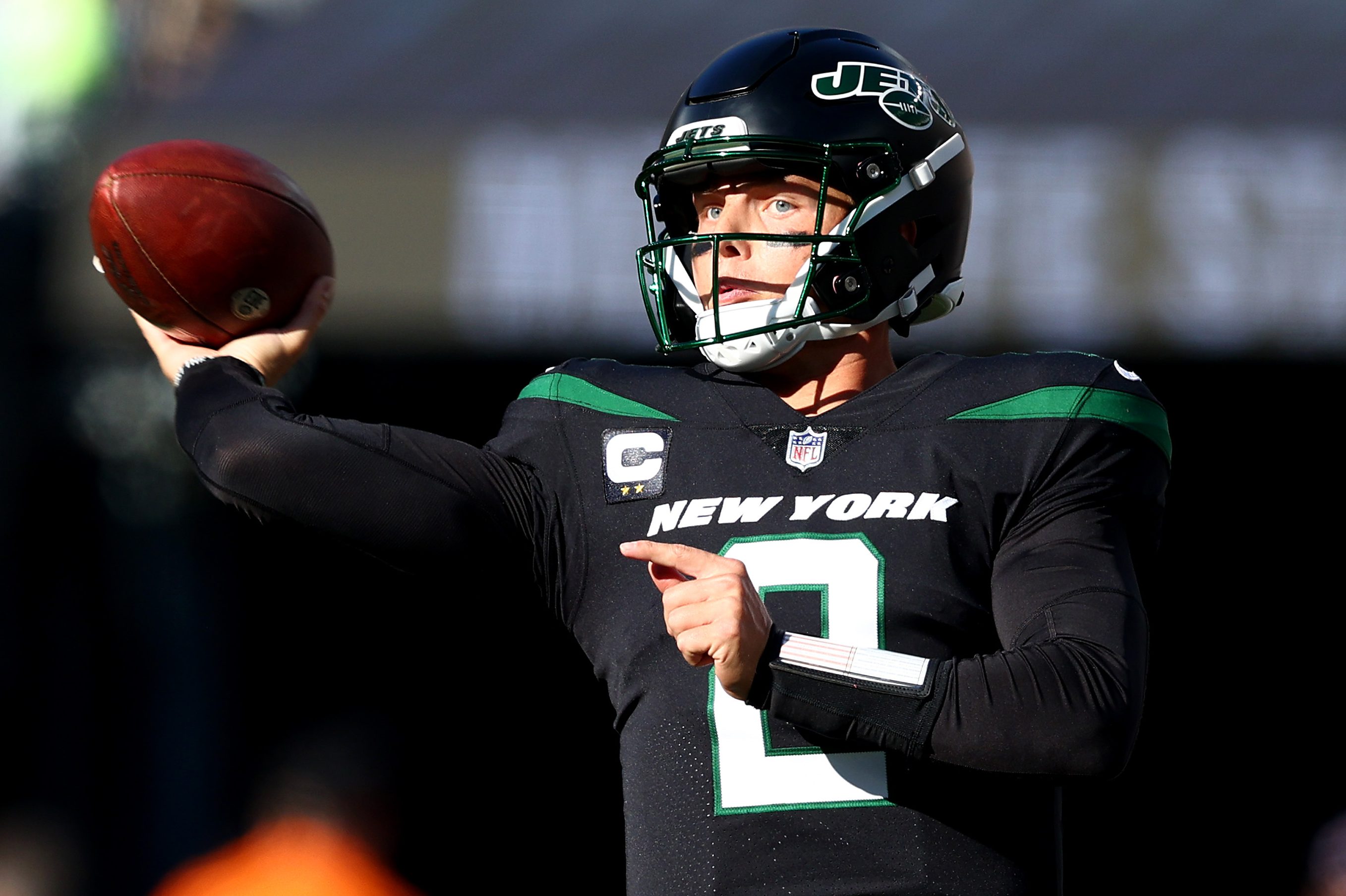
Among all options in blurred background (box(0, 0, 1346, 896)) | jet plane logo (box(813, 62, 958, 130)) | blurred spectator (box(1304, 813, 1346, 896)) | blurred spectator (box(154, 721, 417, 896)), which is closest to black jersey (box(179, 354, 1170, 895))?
jet plane logo (box(813, 62, 958, 130))

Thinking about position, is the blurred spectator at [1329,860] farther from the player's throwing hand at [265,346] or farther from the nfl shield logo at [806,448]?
the player's throwing hand at [265,346]

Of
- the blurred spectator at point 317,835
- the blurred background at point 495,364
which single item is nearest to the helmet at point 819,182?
the blurred background at point 495,364

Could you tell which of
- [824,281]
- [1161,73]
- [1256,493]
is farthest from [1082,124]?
[824,281]

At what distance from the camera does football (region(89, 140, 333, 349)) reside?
210 centimetres

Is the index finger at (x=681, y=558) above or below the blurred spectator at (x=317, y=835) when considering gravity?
above

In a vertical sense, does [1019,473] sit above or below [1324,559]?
above

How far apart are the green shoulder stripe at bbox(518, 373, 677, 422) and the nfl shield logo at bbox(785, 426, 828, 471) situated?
0.55 ft

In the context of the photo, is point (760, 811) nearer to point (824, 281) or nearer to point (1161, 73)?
point (824, 281)

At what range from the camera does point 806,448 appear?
1.94m

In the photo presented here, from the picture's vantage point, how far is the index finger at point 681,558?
163cm

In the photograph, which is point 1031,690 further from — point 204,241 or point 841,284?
point 204,241

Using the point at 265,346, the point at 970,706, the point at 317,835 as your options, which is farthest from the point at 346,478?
the point at 317,835

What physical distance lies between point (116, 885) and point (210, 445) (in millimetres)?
3588

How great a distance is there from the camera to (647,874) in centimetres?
183
